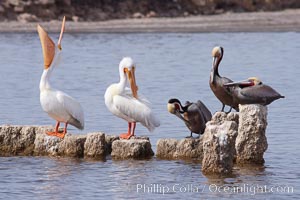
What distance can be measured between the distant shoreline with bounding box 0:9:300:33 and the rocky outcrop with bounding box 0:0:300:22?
0.29 metres

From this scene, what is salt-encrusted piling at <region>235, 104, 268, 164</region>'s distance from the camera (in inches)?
412

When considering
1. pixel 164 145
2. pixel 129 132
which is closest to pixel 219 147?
pixel 164 145

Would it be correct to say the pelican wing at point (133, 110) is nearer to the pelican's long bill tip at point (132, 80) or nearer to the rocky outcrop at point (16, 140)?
the pelican's long bill tip at point (132, 80)

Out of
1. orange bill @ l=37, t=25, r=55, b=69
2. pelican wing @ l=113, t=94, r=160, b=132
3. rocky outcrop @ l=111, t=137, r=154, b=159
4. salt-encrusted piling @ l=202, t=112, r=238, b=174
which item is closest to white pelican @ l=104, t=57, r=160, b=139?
pelican wing @ l=113, t=94, r=160, b=132

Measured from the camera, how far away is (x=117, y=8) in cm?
3034

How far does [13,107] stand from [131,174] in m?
5.19

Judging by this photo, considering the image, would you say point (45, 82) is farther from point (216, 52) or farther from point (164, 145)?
point (216, 52)

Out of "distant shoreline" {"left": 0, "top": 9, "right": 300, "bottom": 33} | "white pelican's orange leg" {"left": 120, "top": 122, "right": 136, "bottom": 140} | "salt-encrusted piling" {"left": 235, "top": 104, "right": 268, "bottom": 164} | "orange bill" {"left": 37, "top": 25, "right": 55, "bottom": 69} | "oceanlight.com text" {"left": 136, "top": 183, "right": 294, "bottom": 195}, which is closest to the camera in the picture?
"oceanlight.com text" {"left": 136, "top": 183, "right": 294, "bottom": 195}

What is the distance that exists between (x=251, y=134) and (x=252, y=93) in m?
0.50

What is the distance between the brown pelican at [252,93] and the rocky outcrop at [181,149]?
0.63 meters

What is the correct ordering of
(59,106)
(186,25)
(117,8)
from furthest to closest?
(117,8) → (186,25) → (59,106)

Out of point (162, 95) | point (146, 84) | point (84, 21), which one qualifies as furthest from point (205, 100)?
point (84, 21)

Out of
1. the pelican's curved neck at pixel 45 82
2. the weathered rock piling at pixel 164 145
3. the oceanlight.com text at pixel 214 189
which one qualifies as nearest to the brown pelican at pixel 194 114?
the weathered rock piling at pixel 164 145

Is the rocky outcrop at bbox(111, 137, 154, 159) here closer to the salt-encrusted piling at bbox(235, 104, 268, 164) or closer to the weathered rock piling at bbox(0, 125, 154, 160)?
the weathered rock piling at bbox(0, 125, 154, 160)
